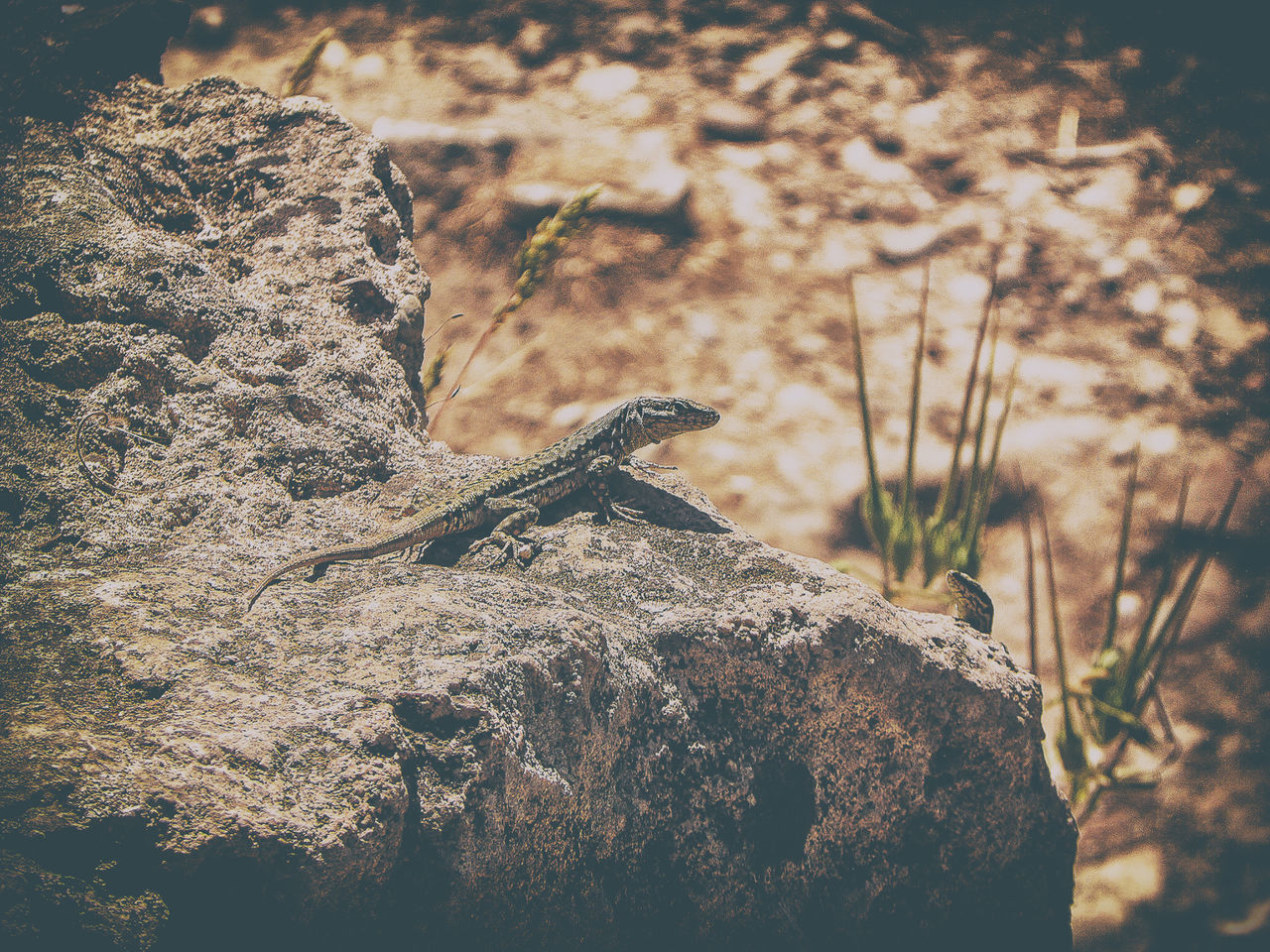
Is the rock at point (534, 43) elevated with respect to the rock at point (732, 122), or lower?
elevated

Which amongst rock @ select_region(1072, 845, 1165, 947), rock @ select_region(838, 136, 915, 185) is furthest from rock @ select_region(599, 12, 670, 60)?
rock @ select_region(1072, 845, 1165, 947)

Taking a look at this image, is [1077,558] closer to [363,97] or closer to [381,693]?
[381,693]

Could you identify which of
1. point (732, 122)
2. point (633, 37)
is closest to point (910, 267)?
point (732, 122)

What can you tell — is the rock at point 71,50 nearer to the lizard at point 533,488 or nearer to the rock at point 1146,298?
the lizard at point 533,488

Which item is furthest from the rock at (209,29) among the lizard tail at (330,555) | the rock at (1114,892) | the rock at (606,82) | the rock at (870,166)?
the rock at (1114,892)

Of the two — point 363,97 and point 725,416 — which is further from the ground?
point 363,97

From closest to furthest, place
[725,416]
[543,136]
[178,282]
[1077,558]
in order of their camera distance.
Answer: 1. [178,282]
2. [1077,558]
3. [725,416]
4. [543,136]

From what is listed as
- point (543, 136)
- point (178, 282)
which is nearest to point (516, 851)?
point (178, 282)
